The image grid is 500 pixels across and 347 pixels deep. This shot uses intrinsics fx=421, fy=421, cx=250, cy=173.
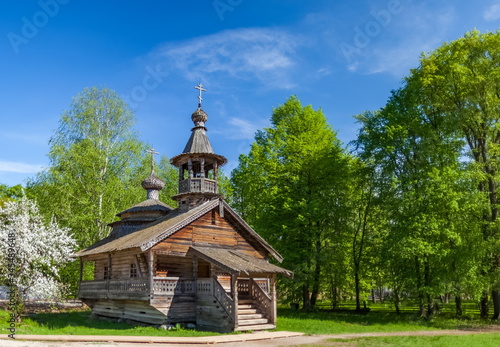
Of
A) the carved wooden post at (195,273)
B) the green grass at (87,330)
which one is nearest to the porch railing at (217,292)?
the carved wooden post at (195,273)

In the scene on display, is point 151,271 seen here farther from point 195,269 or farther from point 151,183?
point 151,183

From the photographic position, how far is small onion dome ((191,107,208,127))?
27.9m

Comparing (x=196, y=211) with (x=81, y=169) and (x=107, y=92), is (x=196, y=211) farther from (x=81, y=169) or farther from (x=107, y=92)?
(x=107, y=92)

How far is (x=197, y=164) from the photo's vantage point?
1105 inches

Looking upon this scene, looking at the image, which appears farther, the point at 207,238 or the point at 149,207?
the point at 149,207

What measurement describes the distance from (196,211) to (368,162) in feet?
47.6

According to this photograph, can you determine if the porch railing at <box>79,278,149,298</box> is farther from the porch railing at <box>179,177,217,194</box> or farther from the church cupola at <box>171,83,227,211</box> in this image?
the porch railing at <box>179,177,217,194</box>

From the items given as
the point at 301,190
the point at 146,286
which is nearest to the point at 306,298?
the point at 301,190

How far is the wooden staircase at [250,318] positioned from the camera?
19812mm

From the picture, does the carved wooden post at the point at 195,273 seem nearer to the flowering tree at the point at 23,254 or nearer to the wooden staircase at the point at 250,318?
the wooden staircase at the point at 250,318

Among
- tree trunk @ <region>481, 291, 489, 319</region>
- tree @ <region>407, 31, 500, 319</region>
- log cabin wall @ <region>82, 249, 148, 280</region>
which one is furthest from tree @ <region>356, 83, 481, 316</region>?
log cabin wall @ <region>82, 249, 148, 280</region>

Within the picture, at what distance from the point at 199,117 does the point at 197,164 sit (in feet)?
10.3

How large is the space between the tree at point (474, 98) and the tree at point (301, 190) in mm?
A: 8392

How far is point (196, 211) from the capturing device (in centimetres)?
2247
